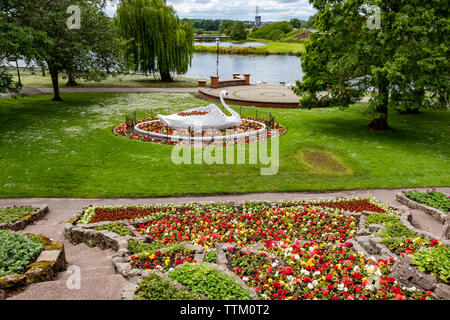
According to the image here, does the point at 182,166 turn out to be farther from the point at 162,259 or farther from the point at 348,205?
the point at 162,259

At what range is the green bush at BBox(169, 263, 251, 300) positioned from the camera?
17.8 ft

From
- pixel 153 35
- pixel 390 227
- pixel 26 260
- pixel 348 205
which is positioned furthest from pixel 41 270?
pixel 153 35

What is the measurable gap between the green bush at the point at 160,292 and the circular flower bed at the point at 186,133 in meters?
13.1

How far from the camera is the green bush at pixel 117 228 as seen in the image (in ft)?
29.5

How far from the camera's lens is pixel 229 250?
762cm

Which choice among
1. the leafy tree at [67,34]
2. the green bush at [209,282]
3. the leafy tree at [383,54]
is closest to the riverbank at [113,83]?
the leafy tree at [67,34]

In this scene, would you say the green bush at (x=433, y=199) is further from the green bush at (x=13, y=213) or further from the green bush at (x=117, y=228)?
the green bush at (x=13, y=213)

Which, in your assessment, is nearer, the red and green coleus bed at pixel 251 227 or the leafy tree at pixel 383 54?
the red and green coleus bed at pixel 251 227

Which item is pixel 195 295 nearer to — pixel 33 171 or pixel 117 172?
pixel 117 172

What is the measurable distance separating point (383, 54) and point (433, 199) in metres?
9.91

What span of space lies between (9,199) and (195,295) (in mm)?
10589

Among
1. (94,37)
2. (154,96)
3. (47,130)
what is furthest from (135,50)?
(47,130)

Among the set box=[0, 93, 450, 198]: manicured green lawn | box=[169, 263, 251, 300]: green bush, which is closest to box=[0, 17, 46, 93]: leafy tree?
box=[0, 93, 450, 198]: manicured green lawn

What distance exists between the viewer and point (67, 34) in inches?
955
